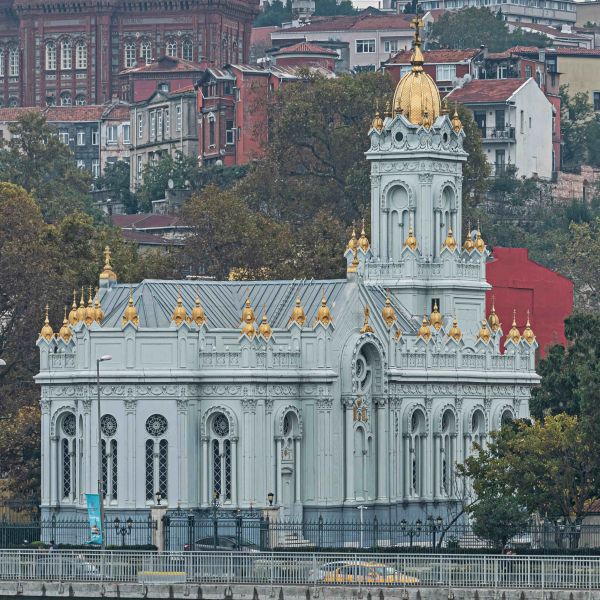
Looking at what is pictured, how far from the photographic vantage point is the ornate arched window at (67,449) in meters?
127

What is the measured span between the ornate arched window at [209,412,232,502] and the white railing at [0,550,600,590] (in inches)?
586

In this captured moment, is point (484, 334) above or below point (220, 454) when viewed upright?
above

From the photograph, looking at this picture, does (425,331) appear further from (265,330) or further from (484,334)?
(265,330)

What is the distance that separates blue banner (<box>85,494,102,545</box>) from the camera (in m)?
116

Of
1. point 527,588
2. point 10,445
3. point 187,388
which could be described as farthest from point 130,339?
point 527,588

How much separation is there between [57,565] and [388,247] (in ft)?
117

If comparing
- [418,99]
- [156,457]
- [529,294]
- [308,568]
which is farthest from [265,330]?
[529,294]

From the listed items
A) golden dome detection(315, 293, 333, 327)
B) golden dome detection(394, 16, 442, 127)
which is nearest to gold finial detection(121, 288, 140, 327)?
golden dome detection(315, 293, 333, 327)

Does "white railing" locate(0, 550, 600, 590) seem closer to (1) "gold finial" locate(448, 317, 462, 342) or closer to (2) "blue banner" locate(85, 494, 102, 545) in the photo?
(2) "blue banner" locate(85, 494, 102, 545)

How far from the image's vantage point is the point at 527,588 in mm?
102250

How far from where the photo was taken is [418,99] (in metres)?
142

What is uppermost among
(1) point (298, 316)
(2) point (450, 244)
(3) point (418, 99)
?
(3) point (418, 99)

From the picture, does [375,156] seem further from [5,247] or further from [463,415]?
[5,247]

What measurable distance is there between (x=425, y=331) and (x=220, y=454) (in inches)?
517
